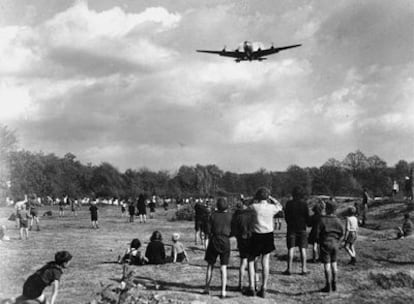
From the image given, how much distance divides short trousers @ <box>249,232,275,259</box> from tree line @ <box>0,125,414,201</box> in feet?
194

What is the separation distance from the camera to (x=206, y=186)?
83.9 metres

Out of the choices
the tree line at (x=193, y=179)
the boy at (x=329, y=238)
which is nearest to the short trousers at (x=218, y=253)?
the boy at (x=329, y=238)

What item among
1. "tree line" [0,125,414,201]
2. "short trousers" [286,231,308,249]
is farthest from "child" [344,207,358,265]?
"tree line" [0,125,414,201]

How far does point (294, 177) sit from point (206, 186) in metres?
33.9

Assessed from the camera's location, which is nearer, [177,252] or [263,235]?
[263,235]

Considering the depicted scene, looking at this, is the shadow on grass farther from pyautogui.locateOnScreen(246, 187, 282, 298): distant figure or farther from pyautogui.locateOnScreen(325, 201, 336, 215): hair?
pyautogui.locateOnScreen(325, 201, 336, 215): hair

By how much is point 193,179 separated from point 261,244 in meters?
103

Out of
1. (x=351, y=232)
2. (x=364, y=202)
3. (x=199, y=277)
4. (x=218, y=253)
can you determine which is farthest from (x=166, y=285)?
(x=364, y=202)

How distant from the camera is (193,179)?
111750 mm

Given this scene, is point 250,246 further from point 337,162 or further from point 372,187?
point 337,162

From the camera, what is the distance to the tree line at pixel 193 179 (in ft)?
281

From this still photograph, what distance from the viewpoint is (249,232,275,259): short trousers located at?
28.3 ft

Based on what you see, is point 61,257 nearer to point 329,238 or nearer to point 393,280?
point 329,238

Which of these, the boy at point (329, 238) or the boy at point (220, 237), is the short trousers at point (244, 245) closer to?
the boy at point (220, 237)
